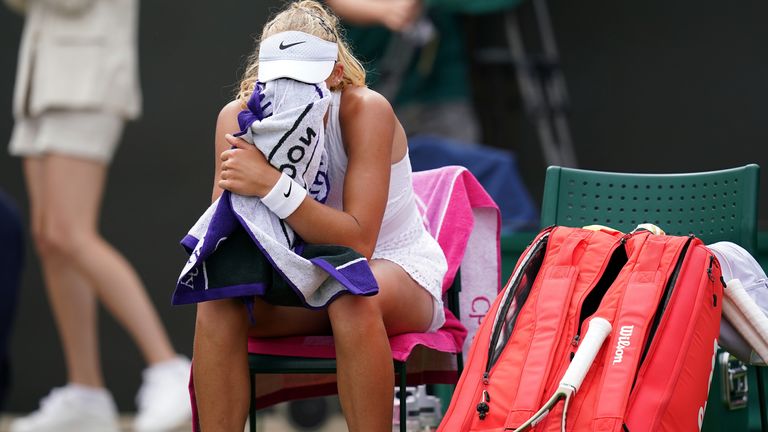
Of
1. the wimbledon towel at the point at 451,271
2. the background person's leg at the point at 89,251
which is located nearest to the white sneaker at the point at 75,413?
the background person's leg at the point at 89,251

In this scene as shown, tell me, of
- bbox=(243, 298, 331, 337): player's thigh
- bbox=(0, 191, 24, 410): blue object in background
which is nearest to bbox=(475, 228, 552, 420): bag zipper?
bbox=(243, 298, 331, 337): player's thigh

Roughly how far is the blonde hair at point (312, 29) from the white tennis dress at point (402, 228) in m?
0.06

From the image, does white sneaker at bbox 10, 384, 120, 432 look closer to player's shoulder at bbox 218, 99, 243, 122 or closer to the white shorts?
the white shorts

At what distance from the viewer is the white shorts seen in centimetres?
419

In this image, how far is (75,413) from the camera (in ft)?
14.0

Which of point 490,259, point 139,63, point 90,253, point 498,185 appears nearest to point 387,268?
point 490,259

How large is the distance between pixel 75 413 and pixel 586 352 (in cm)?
258

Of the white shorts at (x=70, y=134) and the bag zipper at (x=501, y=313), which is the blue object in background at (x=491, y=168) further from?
the bag zipper at (x=501, y=313)

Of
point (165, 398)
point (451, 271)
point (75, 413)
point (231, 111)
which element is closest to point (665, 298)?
point (451, 271)

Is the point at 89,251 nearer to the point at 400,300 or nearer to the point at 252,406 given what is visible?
the point at 252,406

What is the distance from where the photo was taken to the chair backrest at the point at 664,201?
268 centimetres

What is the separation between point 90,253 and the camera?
421 cm

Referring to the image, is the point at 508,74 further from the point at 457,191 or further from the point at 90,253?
the point at 457,191

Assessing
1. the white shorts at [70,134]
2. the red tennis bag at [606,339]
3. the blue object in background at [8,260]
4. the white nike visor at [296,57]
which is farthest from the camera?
the white shorts at [70,134]
